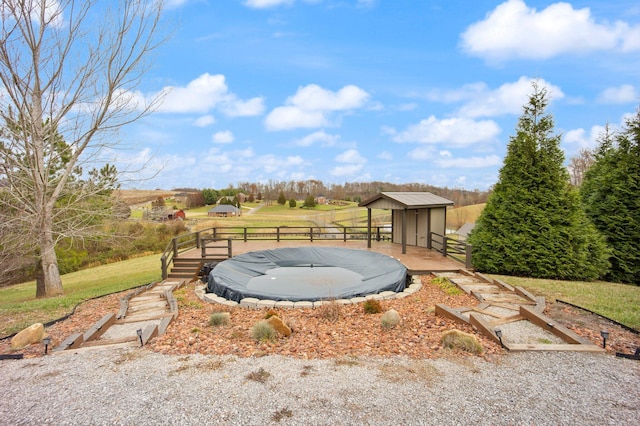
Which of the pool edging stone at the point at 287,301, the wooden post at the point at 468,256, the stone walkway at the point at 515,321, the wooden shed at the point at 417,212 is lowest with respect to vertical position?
the pool edging stone at the point at 287,301

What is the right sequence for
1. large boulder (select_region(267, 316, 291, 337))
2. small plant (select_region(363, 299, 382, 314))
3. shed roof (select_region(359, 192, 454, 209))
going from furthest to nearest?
shed roof (select_region(359, 192, 454, 209))
small plant (select_region(363, 299, 382, 314))
large boulder (select_region(267, 316, 291, 337))

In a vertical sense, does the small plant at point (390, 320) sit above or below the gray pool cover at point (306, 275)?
above

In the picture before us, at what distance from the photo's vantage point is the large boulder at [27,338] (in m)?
4.73

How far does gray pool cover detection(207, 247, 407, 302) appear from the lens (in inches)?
296

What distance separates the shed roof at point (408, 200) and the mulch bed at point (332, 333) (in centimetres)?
489

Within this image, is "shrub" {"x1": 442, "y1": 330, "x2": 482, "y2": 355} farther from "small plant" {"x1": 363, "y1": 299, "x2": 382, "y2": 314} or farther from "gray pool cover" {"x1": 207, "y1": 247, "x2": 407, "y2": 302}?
"gray pool cover" {"x1": 207, "y1": 247, "x2": 407, "y2": 302}

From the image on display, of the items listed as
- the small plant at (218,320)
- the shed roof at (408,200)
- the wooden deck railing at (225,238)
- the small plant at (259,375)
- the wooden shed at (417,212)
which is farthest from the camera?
the wooden shed at (417,212)

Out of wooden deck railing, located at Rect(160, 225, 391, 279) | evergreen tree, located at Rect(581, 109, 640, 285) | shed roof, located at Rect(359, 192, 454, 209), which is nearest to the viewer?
evergreen tree, located at Rect(581, 109, 640, 285)

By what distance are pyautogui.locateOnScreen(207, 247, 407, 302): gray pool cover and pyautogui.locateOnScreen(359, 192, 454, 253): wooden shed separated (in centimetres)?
195

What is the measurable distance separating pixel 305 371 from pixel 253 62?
1302cm

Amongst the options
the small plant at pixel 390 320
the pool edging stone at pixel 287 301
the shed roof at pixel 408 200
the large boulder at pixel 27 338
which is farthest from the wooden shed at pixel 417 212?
the large boulder at pixel 27 338

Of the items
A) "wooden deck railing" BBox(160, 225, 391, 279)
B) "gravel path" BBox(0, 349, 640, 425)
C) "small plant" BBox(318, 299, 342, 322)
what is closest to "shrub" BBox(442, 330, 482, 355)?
"gravel path" BBox(0, 349, 640, 425)

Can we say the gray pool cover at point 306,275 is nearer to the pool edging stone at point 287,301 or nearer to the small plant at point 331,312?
the pool edging stone at point 287,301

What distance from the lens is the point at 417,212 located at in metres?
13.0
